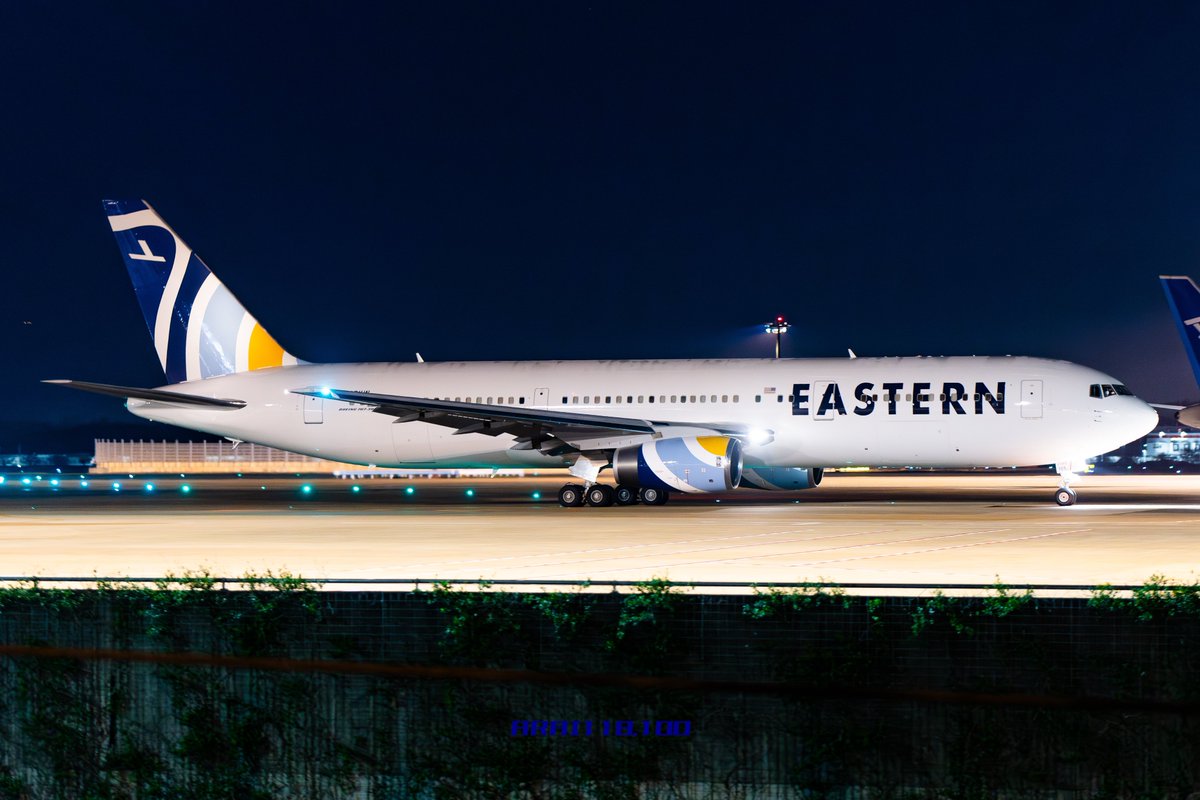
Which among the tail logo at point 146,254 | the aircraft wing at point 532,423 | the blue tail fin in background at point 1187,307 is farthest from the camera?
the tail logo at point 146,254

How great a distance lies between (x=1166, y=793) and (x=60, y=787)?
786cm

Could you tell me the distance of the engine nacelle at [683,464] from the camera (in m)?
28.1

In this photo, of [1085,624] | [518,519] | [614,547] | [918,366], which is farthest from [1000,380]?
[1085,624]

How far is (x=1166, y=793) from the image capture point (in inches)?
329

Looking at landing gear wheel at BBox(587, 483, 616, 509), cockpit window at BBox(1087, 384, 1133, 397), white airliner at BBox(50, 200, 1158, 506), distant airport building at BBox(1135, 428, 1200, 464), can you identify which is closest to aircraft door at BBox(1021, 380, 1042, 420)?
white airliner at BBox(50, 200, 1158, 506)

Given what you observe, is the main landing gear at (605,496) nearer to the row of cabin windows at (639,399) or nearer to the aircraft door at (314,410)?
the row of cabin windows at (639,399)

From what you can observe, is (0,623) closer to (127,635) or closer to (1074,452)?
(127,635)

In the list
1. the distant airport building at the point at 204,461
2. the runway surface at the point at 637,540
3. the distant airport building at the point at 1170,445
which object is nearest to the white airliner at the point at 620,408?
the runway surface at the point at 637,540

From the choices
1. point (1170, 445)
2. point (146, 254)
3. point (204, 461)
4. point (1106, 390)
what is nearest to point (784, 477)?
point (1106, 390)

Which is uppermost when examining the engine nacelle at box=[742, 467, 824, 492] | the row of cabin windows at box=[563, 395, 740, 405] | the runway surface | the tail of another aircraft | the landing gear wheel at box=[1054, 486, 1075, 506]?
the tail of another aircraft

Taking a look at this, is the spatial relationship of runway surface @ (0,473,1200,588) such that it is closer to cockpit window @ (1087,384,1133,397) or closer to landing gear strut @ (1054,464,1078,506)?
landing gear strut @ (1054,464,1078,506)

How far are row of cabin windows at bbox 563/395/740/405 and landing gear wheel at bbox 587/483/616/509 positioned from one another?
3163mm

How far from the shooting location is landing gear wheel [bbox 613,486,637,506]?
99.7ft

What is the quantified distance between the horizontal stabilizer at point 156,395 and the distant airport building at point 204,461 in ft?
138
